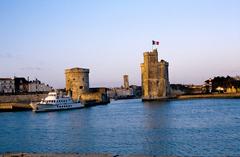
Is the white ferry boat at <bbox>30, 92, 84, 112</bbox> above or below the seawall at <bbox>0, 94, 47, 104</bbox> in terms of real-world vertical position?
below

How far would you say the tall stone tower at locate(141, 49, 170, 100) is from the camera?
94250 millimetres

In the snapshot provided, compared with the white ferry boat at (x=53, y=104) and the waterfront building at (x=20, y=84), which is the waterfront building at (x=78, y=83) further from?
the waterfront building at (x=20, y=84)

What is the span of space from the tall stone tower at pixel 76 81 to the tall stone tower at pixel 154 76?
47.2ft

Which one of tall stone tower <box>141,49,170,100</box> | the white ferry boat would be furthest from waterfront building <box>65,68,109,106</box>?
the white ferry boat

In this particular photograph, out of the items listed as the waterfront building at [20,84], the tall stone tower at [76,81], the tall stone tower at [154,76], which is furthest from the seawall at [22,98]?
the waterfront building at [20,84]

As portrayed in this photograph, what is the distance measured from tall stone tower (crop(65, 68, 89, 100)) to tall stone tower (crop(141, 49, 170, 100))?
1438 cm

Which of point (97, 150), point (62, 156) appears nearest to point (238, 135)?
point (97, 150)

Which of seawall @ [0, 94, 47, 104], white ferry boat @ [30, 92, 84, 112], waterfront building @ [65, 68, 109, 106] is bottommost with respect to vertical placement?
white ferry boat @ [30, 92, 84, 112]

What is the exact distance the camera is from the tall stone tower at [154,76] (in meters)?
94.2

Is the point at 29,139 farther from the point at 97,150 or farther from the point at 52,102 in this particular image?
the point at 52,102

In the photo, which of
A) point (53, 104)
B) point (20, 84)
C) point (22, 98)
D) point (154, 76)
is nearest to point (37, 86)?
point (20, 84)

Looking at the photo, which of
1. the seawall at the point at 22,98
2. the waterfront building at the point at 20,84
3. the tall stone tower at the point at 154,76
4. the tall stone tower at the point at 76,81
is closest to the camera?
the tall stone tower at the point at 76,81

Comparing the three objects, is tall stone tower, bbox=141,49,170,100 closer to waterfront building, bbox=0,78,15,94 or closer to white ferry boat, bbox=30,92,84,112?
white ferry boat, bbox=30,92,84,112

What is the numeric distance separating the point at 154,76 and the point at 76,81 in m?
17.6
